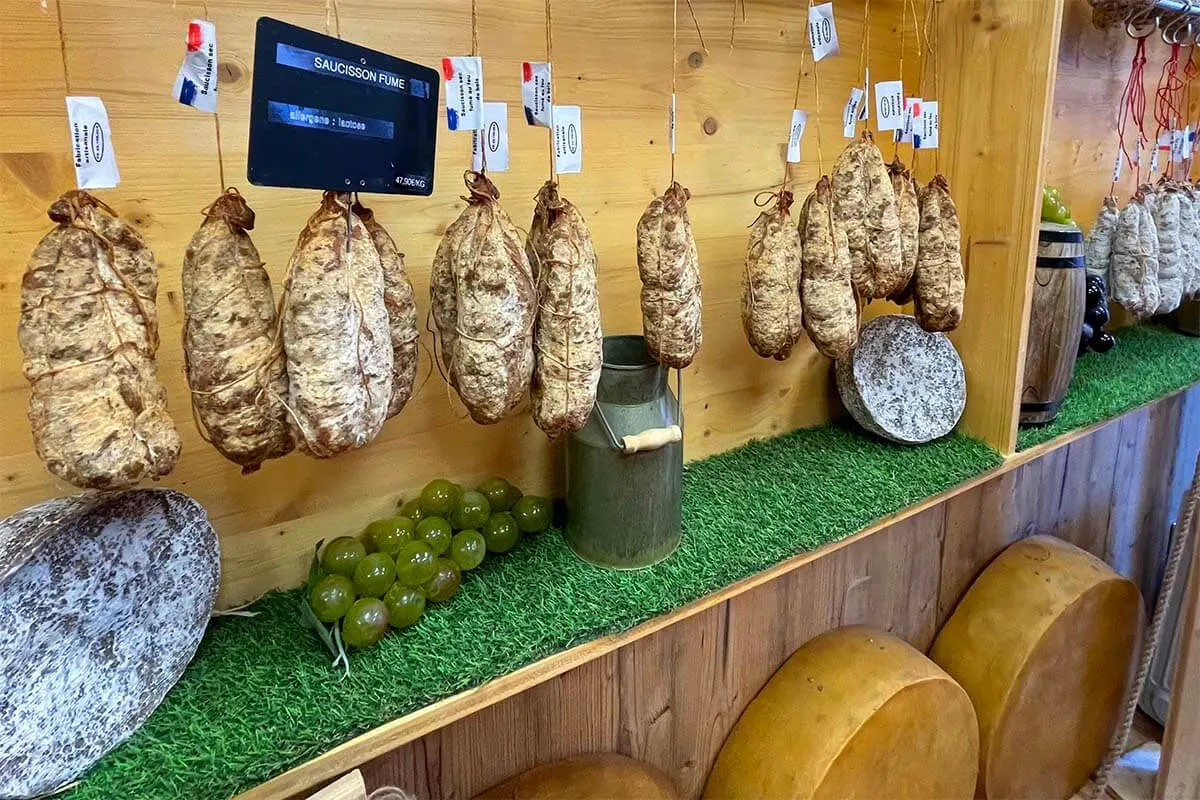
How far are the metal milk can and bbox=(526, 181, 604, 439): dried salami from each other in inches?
4.6

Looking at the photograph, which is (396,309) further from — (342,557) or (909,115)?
(909,115)

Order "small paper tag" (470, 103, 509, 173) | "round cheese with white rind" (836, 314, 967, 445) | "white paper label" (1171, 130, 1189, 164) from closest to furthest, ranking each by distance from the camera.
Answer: "small paper tag" (470, 103, 509, 173)
"round cheese with white rind" (836, 314, 967, 445)
"white paper label" (1171, 130, 1189, 164)

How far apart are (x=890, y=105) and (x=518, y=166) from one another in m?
0.61

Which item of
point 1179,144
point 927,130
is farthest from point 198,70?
point 1179,144

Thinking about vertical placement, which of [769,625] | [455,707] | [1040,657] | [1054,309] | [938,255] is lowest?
[1040,657]

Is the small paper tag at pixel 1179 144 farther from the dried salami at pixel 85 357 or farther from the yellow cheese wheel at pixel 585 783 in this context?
the dried salami at pixel 85 357

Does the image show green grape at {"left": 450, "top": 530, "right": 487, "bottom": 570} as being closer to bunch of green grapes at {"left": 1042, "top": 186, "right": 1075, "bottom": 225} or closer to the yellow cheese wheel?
the yellow cheese wheel

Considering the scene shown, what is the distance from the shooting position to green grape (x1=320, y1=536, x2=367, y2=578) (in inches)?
35.8

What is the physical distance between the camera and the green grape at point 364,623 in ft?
2.82

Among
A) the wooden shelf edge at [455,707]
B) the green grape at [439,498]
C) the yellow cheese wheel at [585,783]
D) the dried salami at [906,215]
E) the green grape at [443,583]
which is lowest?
the yellow cheese wheel at [585,783]

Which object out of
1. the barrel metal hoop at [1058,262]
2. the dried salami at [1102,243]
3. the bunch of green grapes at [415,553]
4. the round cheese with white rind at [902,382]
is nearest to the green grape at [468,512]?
the bunch of green grapes at [415,553]

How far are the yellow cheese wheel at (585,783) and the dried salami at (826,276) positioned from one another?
73cm

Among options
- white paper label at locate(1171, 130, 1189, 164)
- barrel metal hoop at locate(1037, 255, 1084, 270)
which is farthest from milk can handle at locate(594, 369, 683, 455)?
A: white paper label at locate(1171, 130, 1189, 164)

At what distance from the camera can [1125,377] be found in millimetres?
1794
